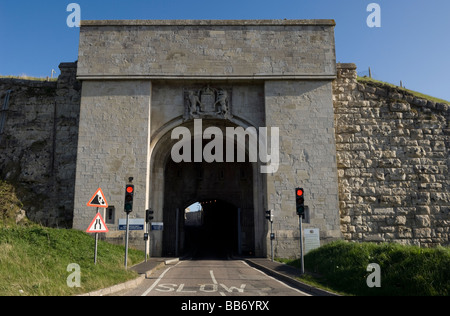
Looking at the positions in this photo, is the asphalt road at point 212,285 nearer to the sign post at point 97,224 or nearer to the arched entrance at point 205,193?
the sign post at point 97,224

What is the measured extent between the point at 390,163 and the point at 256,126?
21.6 feet

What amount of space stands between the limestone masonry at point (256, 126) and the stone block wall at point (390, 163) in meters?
0.05

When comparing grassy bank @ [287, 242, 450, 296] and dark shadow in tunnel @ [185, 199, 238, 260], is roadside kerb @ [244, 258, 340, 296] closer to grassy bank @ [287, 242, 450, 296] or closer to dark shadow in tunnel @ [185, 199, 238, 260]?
grassy bank @ [287, 242, 450, 296]

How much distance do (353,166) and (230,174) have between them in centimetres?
881

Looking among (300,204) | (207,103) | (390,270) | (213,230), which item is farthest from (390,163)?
(213,230)

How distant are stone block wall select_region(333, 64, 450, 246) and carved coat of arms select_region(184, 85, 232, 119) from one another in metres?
5.46

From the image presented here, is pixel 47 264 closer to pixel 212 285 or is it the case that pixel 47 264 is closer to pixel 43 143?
pixel 212 285

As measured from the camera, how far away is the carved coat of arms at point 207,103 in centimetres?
1834

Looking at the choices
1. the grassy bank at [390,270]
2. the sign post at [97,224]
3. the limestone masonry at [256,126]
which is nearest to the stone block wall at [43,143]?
the limestone masonry at [256,126]

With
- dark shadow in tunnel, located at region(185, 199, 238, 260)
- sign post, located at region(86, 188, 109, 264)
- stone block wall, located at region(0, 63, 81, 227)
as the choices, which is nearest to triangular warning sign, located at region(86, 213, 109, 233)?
sign post, located at region(86, 188, 109, 264)

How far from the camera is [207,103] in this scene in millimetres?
18500

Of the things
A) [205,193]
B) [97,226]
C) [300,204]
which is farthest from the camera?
[205,193]

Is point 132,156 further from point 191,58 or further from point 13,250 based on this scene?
point 13,250

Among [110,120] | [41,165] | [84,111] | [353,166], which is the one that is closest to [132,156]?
[110,120]
